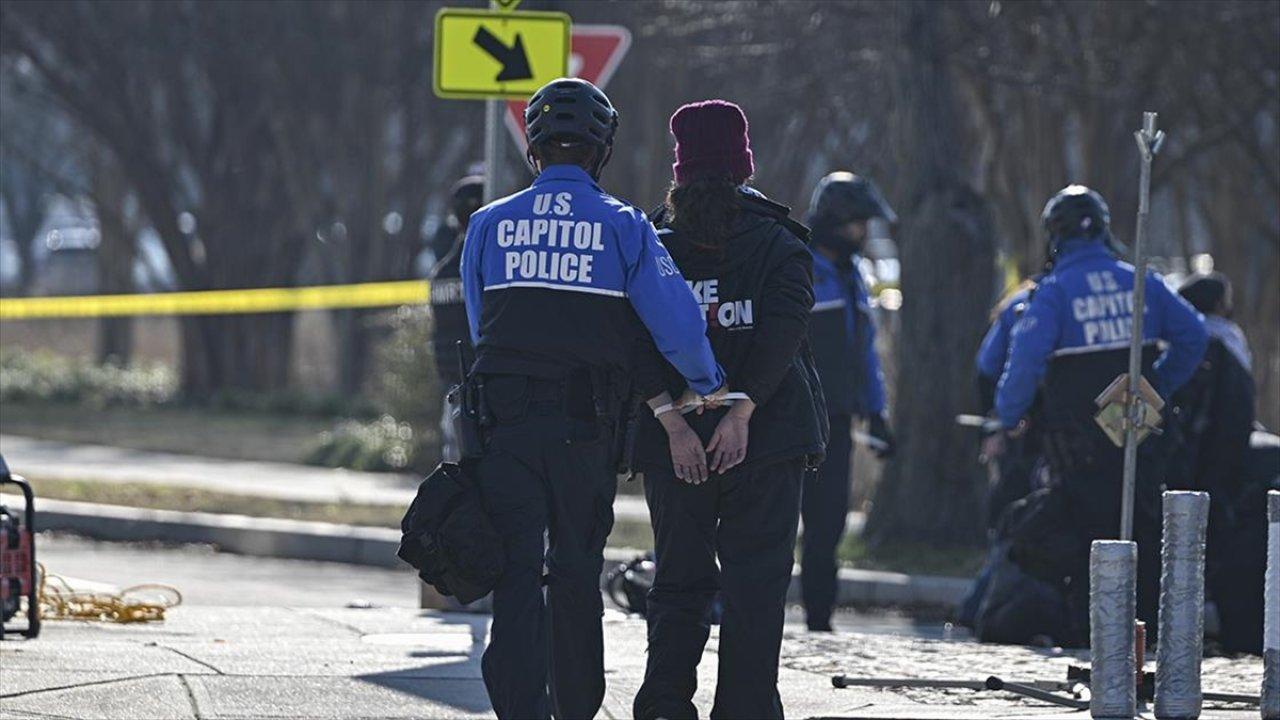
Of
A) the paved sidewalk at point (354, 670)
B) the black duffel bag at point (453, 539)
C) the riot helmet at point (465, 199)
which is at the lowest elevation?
the paved sidewalk at point (354, 670)

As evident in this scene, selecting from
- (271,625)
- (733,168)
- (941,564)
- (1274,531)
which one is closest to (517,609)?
(733,168)

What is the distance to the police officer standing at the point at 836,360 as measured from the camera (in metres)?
10.5

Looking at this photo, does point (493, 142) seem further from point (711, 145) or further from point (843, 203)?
point (711, 145)

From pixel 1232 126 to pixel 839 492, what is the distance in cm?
957

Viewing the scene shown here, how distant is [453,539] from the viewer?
6305 millimetres

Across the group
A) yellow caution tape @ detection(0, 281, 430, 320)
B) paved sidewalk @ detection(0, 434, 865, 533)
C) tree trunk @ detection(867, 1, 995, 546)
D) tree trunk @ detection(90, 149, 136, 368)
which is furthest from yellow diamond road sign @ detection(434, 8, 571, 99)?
tree trunk @ detection(90, 149, 136, 368)

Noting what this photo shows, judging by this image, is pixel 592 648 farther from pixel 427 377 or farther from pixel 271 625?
pixel 427 377

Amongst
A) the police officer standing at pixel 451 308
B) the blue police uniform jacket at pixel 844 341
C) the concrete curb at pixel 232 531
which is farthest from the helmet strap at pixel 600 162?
the concrete curb at pixel 232 531

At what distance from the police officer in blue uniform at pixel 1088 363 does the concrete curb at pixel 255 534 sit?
3575 mm

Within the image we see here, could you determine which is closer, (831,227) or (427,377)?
(831,227)

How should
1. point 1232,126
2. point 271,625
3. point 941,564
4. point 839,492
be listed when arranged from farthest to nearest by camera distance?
point 1232,126 < point 941,564 < point 839,492 < point 271,625

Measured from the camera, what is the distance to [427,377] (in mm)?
19562

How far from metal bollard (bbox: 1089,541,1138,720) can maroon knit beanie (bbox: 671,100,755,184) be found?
5.15 feet

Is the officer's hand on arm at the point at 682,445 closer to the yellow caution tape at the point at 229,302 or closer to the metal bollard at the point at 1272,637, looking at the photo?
the metal bollard at the point at 1272,637
